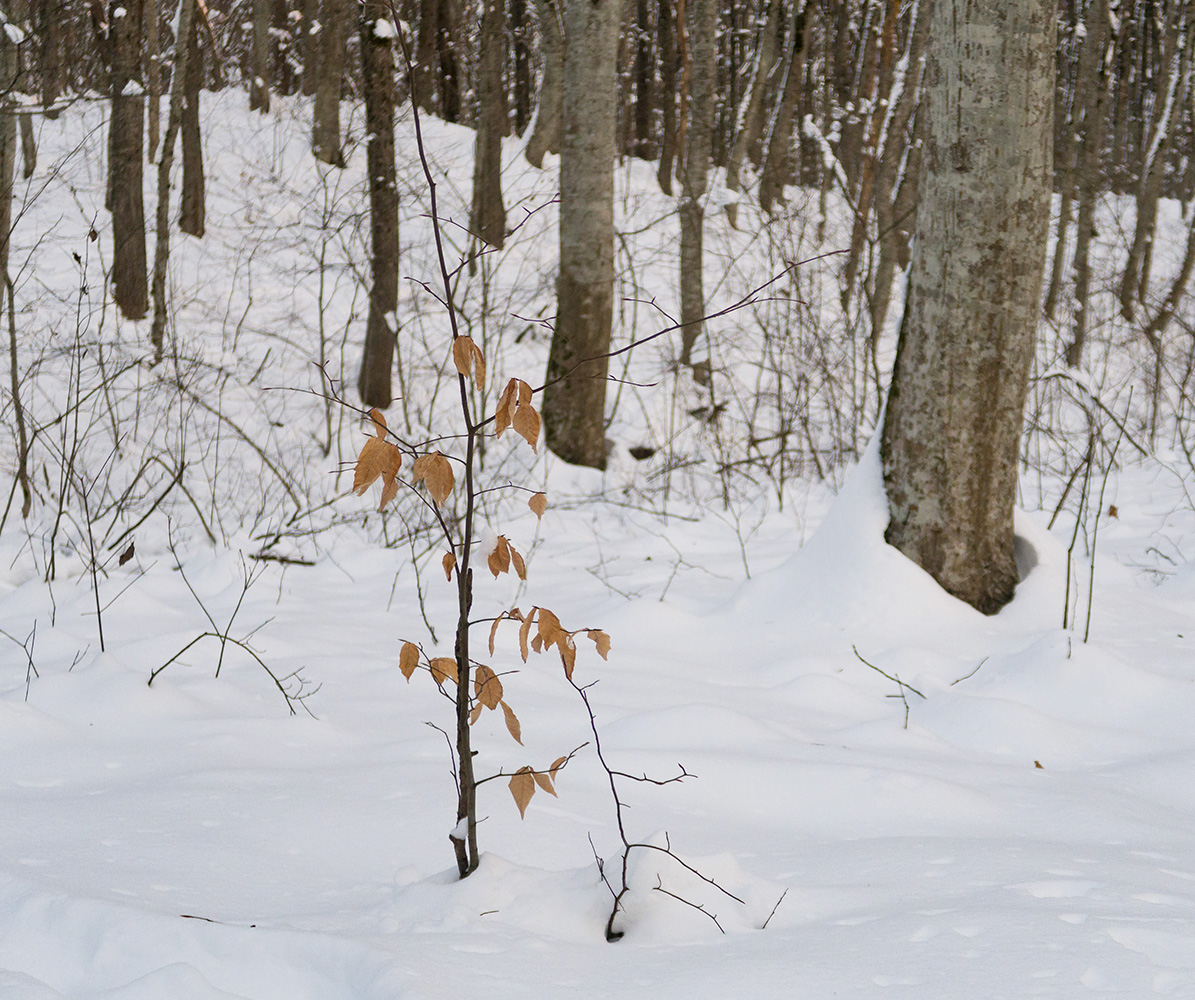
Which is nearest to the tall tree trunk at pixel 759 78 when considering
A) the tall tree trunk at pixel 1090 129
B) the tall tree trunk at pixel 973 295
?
the tall tree trunk at pixel 1090 129

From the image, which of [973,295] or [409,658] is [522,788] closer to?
[409,658]

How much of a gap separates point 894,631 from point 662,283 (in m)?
11.2

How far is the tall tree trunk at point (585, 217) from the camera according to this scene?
6594 mm

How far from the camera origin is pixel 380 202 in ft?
29.2

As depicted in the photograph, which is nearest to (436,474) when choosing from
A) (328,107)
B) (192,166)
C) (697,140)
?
(697,140)

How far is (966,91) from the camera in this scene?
3443 millimetres

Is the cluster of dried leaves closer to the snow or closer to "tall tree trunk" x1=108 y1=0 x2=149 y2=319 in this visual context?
the snow

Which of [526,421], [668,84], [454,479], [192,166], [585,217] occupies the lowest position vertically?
[454,479]

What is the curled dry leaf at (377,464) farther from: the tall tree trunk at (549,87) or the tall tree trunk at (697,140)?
the tall tree trunk at (549,87)

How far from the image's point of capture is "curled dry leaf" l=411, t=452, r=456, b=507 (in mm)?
1367

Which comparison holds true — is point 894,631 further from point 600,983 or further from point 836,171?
point 836,171

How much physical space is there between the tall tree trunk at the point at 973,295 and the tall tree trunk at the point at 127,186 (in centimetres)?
890

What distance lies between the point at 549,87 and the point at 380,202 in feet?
20.7

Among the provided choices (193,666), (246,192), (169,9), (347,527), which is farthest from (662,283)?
(193,666)
